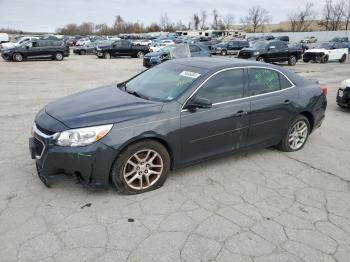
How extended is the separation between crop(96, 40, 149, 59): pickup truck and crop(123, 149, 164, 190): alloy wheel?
82.6ft

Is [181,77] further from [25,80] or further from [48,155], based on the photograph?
[25,80]

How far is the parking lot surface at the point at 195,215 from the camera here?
298cm

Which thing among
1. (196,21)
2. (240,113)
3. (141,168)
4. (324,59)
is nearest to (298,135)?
(240,113)

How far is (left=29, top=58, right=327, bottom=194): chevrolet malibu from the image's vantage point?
11.9ft

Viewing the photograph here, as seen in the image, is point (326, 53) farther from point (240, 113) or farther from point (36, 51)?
point (240, 113)

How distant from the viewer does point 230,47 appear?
30.5 metres

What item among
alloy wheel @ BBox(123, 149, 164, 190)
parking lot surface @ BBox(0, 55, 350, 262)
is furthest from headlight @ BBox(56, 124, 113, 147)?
parking lot surface @ BBox(0, 55, 350, 262)

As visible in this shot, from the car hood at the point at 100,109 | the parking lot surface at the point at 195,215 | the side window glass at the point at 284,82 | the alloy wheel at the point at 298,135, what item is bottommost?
the parking lot surface at the point at 195,215

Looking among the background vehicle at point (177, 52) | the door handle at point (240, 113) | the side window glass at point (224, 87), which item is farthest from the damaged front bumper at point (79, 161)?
the background vehicle at point (177, 52)

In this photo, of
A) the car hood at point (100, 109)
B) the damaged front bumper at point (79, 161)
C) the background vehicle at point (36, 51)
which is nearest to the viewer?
the damaged front bumper at point (79, 161)

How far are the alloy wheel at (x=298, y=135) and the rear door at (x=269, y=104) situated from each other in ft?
0.86

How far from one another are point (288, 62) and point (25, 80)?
17.4m

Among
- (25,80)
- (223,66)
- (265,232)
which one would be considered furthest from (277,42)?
(265,232)

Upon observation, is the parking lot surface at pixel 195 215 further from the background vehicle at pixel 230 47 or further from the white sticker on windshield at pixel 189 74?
the background vehicle at pixel 230 47
